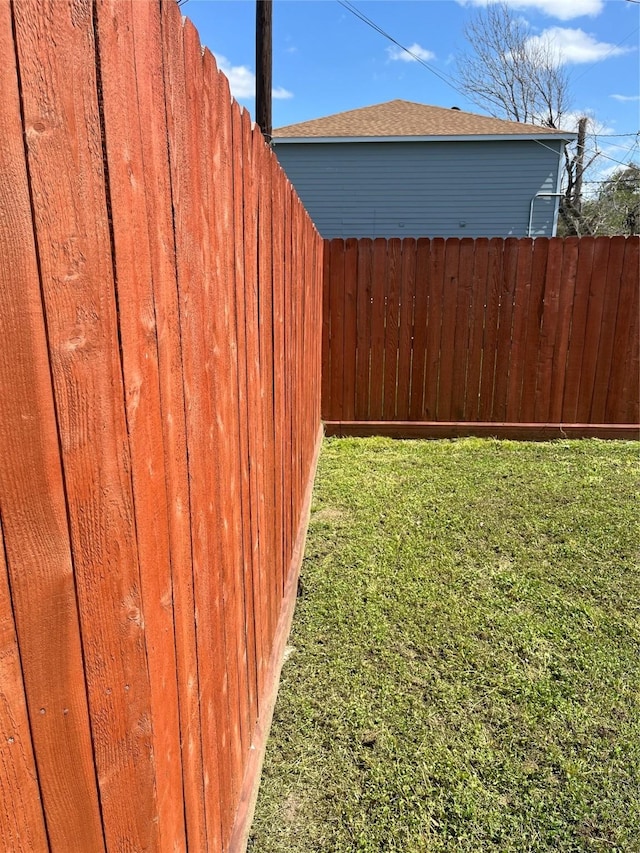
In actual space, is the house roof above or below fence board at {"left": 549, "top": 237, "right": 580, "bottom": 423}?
above

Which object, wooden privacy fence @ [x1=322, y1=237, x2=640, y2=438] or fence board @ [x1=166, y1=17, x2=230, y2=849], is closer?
fence board @ [x1=166, y1=17, x2=230, y2=849]

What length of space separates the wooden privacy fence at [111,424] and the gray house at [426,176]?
13.1 metres

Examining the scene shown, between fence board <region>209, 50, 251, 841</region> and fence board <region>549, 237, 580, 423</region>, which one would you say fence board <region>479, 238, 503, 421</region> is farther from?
fence board <region>209, 50, 251, 841</region>

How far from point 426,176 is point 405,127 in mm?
1269

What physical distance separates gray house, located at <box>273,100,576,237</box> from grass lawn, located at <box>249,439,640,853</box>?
10.5 meters

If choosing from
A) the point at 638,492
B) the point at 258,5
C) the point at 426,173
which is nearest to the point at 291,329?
the point at 638,492

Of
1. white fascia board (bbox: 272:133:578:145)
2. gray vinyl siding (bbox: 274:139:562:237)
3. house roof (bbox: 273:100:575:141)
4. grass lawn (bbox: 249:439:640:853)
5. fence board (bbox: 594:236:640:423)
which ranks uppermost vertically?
house roof (bbox: 273:100:575:141)

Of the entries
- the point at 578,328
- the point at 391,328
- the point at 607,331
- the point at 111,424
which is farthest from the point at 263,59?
the point at 111,424

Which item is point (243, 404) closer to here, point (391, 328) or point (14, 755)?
point (14, 755)

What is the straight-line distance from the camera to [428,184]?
13367 mm

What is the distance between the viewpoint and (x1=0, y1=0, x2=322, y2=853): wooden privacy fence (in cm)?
65

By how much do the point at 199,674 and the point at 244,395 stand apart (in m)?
0.79

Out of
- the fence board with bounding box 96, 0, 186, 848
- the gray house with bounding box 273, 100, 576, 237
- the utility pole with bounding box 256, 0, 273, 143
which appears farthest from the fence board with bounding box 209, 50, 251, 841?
the gray house with bounding box 273, 100, 576, 237

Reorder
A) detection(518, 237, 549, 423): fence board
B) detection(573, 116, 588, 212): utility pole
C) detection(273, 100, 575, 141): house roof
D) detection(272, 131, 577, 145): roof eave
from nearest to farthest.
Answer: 1. detection(518, 237, 549, 423): fence board
2. detection(272, 131, 577, 145): roof eave
3. detection(273, 100, 575, 141): house roof
4. detection(573, 116, 588, 212): utility pole
